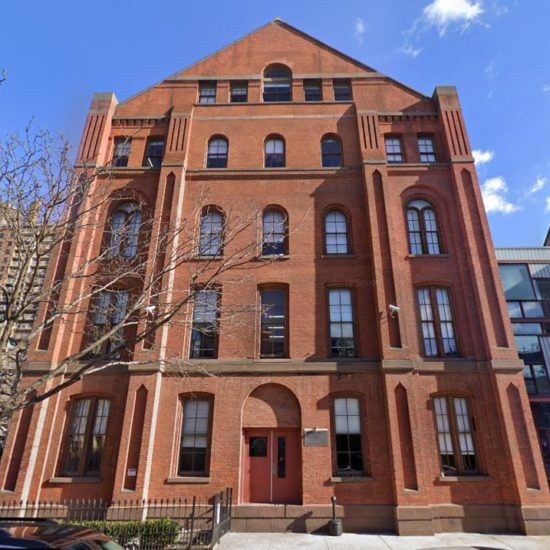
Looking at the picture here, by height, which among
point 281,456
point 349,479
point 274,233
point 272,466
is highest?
point 274,233

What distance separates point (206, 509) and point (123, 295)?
8466 millimetres

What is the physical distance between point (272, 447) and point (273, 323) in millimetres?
4490

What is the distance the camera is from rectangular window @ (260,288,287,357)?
15.4m

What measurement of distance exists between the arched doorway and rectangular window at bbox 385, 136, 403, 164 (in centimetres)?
1180

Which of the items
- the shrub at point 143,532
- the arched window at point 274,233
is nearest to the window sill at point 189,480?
the shrub at point 143,532

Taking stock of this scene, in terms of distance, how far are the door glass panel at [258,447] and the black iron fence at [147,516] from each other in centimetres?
152

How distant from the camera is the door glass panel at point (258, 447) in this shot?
46.4ft

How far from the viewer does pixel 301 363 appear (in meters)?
14.8

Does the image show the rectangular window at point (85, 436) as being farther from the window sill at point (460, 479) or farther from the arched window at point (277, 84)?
the arched window at point (277, 84)

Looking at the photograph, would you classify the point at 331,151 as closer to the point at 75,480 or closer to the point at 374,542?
the point at 374,542

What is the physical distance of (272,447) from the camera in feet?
46.5

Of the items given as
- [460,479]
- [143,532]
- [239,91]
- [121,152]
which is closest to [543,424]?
[460,479]

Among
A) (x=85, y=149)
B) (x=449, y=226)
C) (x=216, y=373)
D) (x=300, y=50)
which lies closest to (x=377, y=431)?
(x=216, y=373)

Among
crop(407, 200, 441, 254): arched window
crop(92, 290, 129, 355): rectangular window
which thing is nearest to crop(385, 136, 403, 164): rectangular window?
crop(407, 200, 441, 254): arched window
